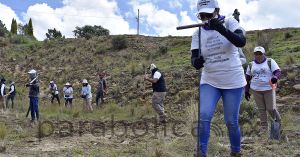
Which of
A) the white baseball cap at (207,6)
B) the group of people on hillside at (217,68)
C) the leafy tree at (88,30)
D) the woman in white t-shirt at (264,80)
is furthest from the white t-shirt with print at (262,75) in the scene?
the leafy tree at (88,30)

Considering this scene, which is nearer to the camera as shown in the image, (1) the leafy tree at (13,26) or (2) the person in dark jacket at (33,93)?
(2) the person in dark jacket at (33,93)

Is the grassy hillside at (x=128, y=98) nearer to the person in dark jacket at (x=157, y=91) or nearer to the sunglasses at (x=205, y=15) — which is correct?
the person in dark jacket at (x=157, y=91)

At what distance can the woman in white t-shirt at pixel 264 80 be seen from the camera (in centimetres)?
704

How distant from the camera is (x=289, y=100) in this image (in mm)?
13102

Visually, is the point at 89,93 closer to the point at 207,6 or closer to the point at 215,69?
the point at 215,69

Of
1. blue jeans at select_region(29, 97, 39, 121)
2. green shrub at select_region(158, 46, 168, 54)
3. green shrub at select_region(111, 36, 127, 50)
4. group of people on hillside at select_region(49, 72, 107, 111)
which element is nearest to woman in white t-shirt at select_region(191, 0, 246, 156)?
blue jeans at select_region(29, 97, 39, 121)

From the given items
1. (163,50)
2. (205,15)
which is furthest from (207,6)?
(163,50)

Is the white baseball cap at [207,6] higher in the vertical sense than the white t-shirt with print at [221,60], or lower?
higher

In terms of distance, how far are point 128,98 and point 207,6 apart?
52.8 ft

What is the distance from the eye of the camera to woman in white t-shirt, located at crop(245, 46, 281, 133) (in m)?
7.04

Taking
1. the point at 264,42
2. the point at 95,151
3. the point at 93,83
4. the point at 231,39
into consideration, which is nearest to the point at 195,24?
the point at 231,39

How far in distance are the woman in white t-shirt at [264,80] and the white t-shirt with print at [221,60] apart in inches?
97.9

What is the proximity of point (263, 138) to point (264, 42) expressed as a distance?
1556 cm

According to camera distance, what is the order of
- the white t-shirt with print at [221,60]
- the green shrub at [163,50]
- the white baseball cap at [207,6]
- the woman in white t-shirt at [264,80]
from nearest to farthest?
the white baseball cap at [207,6], the white t-shirt with print at [221,60], the woman in white t-shirt at [264,80], the green shrub at [163,50]
